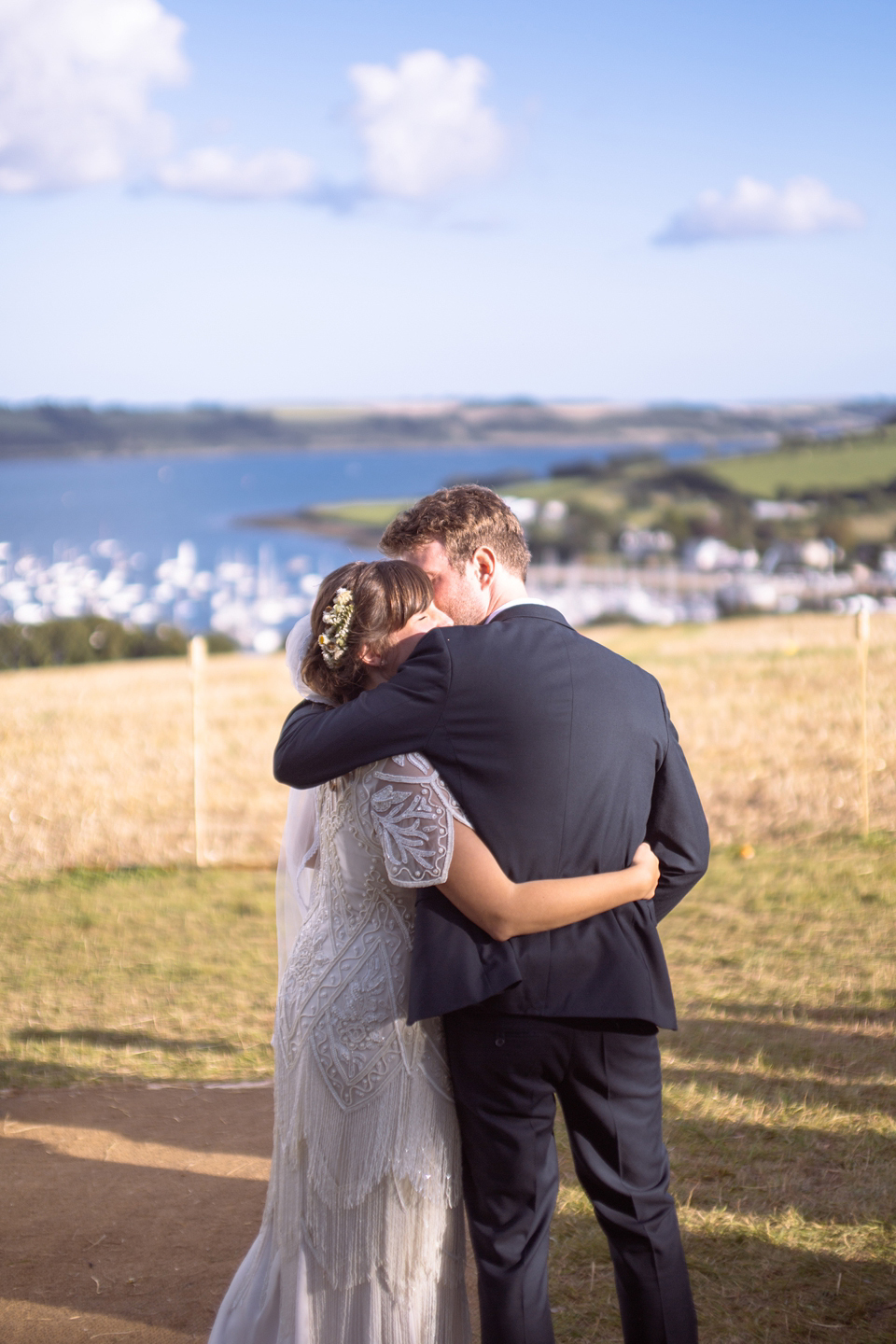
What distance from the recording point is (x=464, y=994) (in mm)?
2127

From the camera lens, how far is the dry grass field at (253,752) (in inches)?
379

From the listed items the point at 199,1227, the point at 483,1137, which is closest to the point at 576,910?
the point at 483,1137

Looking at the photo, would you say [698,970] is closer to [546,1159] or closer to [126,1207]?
[126,1207]

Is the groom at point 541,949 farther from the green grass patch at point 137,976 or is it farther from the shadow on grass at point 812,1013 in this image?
the shadow on grass at point 812,1013

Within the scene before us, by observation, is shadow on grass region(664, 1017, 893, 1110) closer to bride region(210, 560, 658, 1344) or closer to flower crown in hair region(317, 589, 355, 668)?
bride region(210, 560, 658, 1344)

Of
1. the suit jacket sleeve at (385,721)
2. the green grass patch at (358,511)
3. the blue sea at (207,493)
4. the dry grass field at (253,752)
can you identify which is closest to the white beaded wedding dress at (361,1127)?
the suit jacket sleeve at (385,721)

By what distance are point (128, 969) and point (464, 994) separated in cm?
508

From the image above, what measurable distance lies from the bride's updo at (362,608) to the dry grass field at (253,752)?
7088 millimetres

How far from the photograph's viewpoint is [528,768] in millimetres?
2105

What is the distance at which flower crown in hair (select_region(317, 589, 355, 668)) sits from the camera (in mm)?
2174

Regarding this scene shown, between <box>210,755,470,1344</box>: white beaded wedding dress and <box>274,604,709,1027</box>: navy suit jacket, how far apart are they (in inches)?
6.3

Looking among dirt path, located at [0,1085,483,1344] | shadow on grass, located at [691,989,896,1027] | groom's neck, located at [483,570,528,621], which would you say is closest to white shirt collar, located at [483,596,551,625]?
groom's neck, located at [483,570,528,621]

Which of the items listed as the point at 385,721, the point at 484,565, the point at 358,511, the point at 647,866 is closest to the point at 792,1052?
the point at 647,866

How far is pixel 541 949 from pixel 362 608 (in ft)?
2.36
